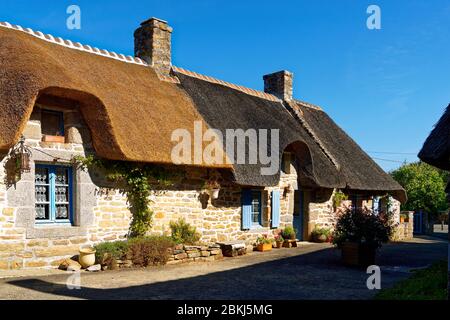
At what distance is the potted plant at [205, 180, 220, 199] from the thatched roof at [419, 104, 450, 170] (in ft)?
18.2

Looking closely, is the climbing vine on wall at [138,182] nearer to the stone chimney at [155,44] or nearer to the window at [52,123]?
the window at [52,123]

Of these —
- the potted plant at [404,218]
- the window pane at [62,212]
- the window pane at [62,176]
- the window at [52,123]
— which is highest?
the window at [52,123]

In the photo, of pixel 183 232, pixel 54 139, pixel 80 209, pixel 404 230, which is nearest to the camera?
pixel 54 139

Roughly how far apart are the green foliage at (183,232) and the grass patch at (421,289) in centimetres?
492

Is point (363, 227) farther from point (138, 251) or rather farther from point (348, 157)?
point (348, 157)

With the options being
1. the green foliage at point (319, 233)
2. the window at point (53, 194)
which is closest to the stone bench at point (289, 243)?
the green foliage at point (319, 233)

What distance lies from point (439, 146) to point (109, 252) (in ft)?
20.5

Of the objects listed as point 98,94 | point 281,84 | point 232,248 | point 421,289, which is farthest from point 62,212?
point 281,84

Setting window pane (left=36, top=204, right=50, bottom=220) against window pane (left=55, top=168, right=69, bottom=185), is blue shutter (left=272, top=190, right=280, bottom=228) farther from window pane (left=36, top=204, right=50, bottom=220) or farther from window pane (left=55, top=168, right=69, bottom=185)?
window pane (left=36, top=204, right=50, bottom=220)

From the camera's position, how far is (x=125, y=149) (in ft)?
27.9

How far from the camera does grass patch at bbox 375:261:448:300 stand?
554 centimetres

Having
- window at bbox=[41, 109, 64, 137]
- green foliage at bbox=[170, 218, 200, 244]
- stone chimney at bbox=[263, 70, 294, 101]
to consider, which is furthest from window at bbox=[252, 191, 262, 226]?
window at bbox=[41, 109, 64, 137]

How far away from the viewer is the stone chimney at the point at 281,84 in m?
16.4
